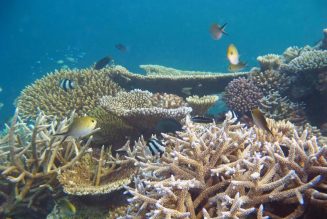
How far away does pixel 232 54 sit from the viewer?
6.55 m

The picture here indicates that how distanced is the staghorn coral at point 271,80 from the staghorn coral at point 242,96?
15.0 inches

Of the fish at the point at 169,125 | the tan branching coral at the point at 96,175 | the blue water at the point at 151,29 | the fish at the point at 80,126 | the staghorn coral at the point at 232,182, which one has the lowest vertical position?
Answer: the staghorn coral at the point at 232,182

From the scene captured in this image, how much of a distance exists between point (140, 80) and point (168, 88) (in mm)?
745

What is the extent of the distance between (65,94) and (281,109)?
4.85m

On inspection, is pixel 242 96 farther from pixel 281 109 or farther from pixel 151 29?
pixel 151 29

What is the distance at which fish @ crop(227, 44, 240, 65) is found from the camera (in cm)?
654

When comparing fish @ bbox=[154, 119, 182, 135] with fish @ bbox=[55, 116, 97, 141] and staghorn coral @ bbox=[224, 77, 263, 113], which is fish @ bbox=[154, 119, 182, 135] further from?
staghorn coral @ bbox=[224, 77, 263, 113]

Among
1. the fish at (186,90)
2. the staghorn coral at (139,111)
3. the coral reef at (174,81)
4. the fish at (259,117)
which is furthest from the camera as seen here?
the fish at (186,90)

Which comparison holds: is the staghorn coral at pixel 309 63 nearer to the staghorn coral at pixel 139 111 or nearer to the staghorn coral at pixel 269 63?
the staghorn coral at pixel 269 63

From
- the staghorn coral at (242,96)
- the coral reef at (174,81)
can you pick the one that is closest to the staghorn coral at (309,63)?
the staghorn coral at (242,96)

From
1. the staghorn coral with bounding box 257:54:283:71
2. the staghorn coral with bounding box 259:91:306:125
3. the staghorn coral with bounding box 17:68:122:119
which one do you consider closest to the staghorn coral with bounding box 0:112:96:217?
the staghorn coral with bounding box 17:68:122:119

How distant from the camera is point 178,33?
99.9 meters

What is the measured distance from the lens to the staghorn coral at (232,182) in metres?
2.64

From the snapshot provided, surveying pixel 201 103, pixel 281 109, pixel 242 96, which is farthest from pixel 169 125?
pixel 281 109
